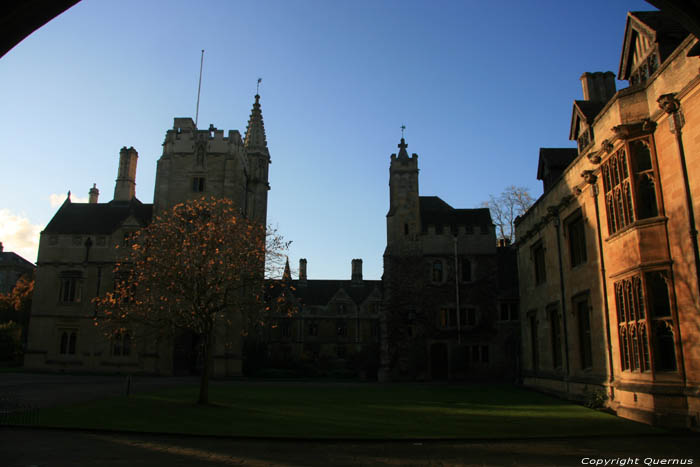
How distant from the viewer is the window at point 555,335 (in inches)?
829

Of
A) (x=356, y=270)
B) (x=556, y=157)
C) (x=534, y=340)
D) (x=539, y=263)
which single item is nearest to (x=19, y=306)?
(x=356, y=270)

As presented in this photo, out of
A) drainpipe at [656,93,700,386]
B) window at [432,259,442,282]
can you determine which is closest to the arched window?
window at [432,259,442,282]

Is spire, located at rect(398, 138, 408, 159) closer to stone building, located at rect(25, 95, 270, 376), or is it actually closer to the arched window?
stone building, located at rect(25, 95, 270, 376)

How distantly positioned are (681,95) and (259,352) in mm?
33873

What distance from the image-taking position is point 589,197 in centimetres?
1659

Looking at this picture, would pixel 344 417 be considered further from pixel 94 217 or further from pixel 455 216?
pixel 94 217

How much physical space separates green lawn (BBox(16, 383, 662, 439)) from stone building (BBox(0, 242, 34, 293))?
7159 centimetres

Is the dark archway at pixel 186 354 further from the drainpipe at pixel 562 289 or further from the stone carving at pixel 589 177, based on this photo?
the stone carving at pixel 589 177

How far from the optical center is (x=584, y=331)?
1800 cm

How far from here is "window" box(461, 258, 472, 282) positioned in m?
36.6

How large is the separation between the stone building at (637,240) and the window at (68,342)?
35092 mm

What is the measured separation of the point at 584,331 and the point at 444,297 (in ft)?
60.2

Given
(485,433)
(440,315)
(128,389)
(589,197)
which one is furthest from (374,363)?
(485,433)

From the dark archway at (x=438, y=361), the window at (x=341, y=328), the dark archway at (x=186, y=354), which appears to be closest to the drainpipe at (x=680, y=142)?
the dark archway at (x=438, y=361)
